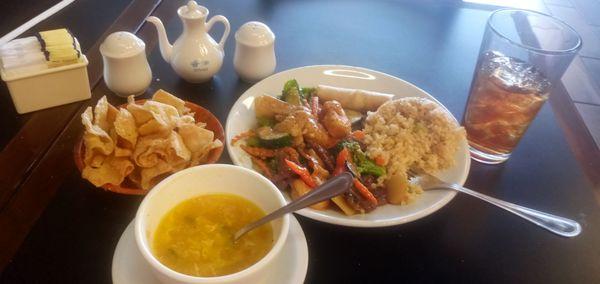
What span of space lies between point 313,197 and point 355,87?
80cm

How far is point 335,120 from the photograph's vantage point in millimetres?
1307

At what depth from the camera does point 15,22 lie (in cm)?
190

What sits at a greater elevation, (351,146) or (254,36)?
(254,36)

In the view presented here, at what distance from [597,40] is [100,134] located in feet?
14.0

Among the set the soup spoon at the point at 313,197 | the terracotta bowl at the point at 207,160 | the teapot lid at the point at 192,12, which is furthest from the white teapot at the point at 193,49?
the soup spoon at the point at 313,197

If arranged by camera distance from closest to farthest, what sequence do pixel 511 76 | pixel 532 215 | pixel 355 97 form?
pixel 532 215 → pixel 511 76 → pixel 355 97

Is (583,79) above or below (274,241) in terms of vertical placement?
below

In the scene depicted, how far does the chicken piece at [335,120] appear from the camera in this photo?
1.30 m

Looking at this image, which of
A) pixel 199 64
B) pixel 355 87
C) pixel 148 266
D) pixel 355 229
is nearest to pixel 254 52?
pixel 199 64

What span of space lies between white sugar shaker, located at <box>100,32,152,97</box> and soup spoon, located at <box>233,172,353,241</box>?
2.54ft

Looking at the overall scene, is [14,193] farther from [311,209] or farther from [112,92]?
[311,209]

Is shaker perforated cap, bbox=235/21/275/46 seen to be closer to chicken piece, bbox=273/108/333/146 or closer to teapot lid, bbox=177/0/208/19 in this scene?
teapot lid, bbox=177/0/208/19

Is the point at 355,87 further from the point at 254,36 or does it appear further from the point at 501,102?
the point at 501,102

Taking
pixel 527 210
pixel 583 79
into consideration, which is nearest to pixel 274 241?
pixel 527 210
